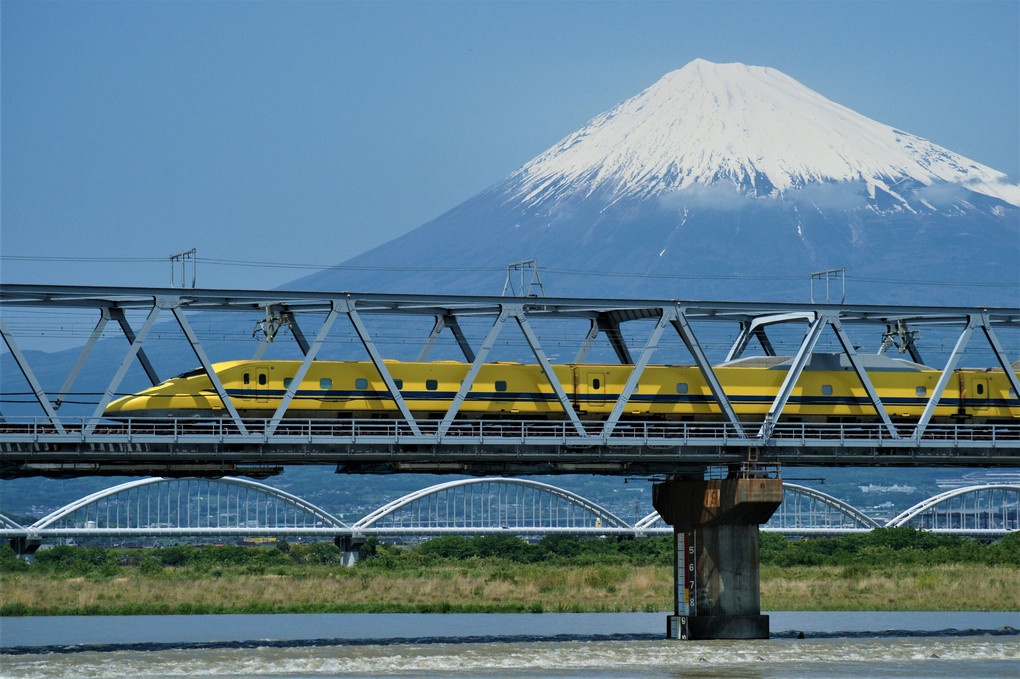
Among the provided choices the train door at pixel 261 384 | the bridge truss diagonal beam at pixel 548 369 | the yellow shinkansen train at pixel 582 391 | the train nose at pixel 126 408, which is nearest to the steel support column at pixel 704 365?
the yellow shinkansen train at pixel 582 391

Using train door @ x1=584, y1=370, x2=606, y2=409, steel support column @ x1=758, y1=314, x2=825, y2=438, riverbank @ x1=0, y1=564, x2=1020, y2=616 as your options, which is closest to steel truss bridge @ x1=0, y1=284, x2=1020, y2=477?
steel support column @ x1=758, y1=314, x2=825, y2=438

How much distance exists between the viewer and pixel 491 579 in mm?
96875

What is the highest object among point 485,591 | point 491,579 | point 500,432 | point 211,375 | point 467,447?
point 211,375

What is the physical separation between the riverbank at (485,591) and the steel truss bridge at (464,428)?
21544 millimetres

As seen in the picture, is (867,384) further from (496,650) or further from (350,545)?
(350,545)

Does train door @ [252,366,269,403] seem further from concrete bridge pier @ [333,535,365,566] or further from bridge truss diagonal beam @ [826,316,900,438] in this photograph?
concrete bridge pier @ [333,535,365,566]

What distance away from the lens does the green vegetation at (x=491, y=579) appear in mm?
84750

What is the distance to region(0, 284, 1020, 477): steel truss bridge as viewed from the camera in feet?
179

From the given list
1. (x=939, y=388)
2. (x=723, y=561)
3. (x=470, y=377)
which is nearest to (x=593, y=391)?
(x=470, y=377)

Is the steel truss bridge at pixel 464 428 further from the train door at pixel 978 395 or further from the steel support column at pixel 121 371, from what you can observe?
the train door at pixel 978 395

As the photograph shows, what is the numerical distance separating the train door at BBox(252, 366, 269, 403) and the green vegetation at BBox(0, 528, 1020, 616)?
2677 cm

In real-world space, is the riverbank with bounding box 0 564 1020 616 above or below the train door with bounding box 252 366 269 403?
below

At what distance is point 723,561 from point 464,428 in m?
12.8

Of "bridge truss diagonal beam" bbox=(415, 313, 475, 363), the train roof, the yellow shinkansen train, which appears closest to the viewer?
the yellow shinkansen train
